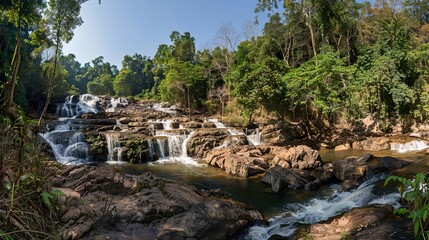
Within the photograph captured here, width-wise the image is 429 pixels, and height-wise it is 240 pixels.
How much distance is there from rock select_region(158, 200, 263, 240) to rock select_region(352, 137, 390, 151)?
47.3 feet

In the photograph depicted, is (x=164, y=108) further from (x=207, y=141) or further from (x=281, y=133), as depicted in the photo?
(x=281, y=133)

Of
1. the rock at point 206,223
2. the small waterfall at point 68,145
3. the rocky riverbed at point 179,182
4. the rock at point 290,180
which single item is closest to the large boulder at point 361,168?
the rocky riverbed at point 179,182

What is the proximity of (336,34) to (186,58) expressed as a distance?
20460 mm

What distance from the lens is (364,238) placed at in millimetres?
4863

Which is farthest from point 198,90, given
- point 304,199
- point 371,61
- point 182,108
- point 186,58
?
point 304,199

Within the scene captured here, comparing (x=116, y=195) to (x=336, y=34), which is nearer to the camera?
(x=116, y=195)

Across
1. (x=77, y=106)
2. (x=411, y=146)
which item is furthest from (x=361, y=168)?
(x=77, y=106)

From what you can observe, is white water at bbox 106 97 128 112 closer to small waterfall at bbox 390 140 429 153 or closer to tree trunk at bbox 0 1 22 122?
small waterfall at bbox 390 140 429 153

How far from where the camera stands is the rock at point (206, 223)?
5.78 meters

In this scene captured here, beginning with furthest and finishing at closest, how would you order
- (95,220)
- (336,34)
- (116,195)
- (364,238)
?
(336,34) → (116,195) → (95,220) → (364,238)

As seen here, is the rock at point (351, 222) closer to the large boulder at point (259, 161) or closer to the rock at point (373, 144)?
the large boulder at point (259, 161)

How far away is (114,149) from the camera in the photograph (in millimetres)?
17781

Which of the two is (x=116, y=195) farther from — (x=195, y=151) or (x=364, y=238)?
(x=195, y=151)

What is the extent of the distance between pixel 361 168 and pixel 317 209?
4.00m
